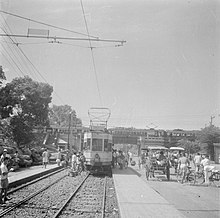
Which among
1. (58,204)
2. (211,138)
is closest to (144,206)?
(58,204)

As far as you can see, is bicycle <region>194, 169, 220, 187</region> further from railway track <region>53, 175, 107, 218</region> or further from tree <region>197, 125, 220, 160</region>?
tree <region>197, 125, 220, 160</region>

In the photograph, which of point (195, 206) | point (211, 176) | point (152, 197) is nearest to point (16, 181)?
point (152, 197)

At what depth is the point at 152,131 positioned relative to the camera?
7088cm

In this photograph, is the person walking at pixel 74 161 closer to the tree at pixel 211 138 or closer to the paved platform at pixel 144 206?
Answer: the paved platform at pixel 144 206

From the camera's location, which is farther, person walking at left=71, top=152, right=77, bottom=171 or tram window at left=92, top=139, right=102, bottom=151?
tram window at left=92, top=139, right=102, bottom=151

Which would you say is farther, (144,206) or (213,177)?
(213,177)

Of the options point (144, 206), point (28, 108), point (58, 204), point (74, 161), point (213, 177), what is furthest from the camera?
point (28, 108)

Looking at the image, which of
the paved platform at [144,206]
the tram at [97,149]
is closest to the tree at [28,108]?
the tram at [97,149]

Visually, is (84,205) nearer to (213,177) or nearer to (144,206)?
(144,206)

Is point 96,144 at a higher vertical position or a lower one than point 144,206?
higher

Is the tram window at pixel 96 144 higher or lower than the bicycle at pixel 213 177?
higher

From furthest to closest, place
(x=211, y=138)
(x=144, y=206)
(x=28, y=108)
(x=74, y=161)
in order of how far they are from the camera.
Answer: (x=211, y=138)
(x=28, y=108)
(x=74, y=161)
(x=144, y=206)

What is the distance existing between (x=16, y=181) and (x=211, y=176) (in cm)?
983

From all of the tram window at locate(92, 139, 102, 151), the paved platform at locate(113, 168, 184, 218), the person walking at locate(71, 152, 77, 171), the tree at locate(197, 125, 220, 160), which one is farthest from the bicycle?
the tree at locate(197, 125, 220, 160)
